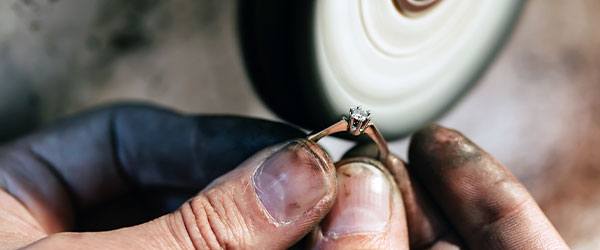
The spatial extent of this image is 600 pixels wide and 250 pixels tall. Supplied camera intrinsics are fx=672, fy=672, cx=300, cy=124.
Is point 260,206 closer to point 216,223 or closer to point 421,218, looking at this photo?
point 216,223

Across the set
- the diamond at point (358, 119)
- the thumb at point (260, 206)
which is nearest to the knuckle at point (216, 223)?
the thumb at point (260, 206)

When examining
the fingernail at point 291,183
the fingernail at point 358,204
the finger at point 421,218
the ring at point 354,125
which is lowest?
the finger at point 421,218

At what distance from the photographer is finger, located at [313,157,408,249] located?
62cm

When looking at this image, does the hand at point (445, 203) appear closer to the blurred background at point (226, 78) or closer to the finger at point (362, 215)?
the finger at point (362, 215)

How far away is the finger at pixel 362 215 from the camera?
24.4 inches

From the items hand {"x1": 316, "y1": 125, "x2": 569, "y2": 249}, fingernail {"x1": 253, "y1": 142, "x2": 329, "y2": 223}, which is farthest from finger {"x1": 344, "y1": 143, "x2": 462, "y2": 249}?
fingernail {"x1": 253, "y1": 142, "x2": 329, "y2": 223}

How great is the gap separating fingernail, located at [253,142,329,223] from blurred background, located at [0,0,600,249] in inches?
14.9

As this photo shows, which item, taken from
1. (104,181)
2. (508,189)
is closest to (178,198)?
(104,181)

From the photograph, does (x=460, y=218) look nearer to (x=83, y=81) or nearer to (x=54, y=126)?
(x=54, y=126)

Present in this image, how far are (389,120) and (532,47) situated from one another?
0.64m

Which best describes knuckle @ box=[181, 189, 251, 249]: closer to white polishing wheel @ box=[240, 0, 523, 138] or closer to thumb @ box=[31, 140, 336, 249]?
thumb @ box=[31, 140, 336, 249]

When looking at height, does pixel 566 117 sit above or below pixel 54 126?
below

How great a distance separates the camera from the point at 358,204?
628mm

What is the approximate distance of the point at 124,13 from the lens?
102 cm
